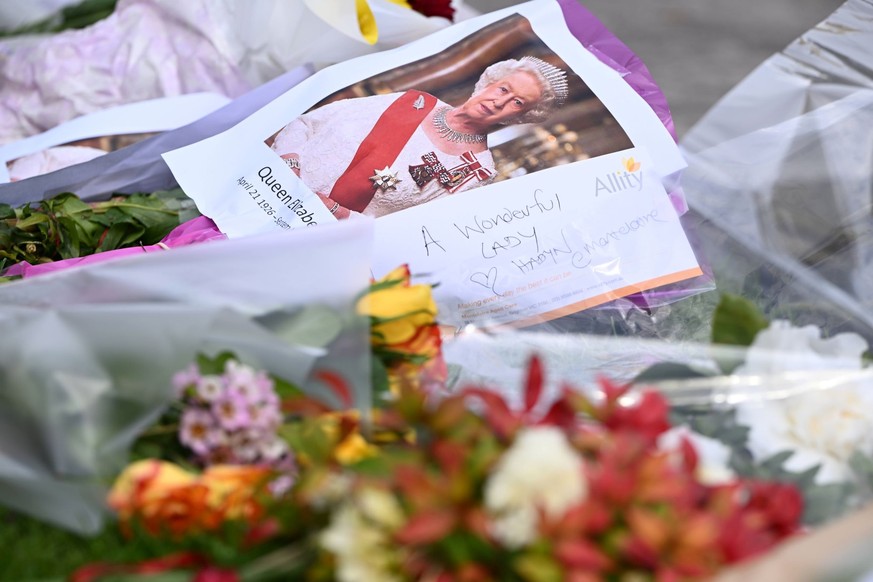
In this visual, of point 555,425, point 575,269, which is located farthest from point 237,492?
point 575,269

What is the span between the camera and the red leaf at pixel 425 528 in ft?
1.01

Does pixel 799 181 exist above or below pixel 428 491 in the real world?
below

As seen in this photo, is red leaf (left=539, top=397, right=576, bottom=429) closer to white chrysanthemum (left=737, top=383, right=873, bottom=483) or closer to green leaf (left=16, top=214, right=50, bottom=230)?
white chrysanthemum (left=737, top=383, right=873, bottom=483)

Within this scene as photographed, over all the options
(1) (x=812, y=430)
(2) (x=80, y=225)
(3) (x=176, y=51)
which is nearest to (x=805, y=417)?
(1) (x=812, y=430)

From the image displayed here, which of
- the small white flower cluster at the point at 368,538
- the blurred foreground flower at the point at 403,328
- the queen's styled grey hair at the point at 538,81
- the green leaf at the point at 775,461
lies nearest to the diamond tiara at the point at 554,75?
the queen's styled grey hair at the point at 538,81

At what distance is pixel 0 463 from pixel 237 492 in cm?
13

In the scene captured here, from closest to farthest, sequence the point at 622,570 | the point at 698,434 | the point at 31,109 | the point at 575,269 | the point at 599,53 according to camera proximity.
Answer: the point at 622,570, the point at 698,434, the point at 575,269, the point at 599,53, the point at 31,109

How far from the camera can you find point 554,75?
75 cm

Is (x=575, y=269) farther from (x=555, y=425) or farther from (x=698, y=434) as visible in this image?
(x=555, y=425)

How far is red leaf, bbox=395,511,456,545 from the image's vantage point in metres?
0.31

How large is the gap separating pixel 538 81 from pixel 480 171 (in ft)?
0.37

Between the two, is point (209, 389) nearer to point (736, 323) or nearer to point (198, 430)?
point (198, 430)

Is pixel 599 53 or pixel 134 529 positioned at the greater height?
pixel 599 53

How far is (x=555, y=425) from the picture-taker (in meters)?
0.36
